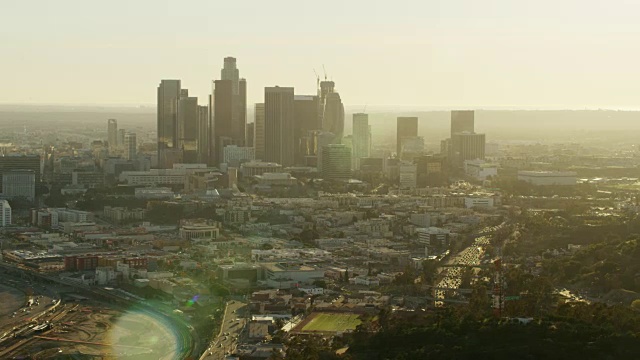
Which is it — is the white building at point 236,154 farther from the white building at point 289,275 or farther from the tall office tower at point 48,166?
Result: the white building at point 289,275

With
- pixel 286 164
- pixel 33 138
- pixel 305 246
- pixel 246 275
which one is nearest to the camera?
pixel 246 275

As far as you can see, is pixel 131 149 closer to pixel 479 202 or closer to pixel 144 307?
pixel 479 202

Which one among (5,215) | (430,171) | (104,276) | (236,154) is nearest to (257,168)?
(236,154)

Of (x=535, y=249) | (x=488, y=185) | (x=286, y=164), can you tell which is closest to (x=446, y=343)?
(x=535, y=249)

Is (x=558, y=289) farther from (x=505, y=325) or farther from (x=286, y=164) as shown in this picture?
(x=286, y=164)

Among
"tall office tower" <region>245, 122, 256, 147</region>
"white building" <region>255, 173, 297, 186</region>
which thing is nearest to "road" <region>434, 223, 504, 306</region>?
"white building" <region>255, 173, 297, 186</region>

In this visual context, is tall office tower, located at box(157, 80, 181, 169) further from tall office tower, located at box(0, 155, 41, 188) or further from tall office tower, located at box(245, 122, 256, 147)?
tall office tower, located at box(0, 155, 41, 188)
